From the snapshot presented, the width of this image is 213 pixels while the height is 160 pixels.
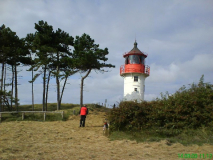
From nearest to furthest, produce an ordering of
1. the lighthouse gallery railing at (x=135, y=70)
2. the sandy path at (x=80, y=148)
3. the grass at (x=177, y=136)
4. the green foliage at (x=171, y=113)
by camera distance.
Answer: the sandy path at (x=80, y=148) → the grass at (x=177, y=136) → the green foliage at (x=171, y=113) → the lighthouse gallery railing at (x=135, y=70)

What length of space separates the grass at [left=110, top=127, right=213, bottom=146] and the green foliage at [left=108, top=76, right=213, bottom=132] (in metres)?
0.24

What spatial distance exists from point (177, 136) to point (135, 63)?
46.0 ft

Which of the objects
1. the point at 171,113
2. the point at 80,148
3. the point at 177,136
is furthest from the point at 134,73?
the point at 80,148

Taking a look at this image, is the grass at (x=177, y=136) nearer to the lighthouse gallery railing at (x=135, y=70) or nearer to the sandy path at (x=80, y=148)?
the sandy path at (x=80, y=148)

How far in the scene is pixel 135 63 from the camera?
23578 mm

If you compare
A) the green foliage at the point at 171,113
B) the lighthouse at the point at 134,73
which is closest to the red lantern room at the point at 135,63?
the lighthouse at the point at 134,73

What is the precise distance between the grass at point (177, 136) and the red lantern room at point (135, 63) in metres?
12.6

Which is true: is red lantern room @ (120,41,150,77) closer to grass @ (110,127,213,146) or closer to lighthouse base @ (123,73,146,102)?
lighthouse base @ (123,73,146,102)

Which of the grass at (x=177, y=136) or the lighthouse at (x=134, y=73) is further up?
the lighthouse at (x=134, y=73)

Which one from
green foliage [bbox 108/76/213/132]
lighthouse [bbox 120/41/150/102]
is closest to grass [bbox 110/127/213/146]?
green foliage [bbox 108/76/213/132]

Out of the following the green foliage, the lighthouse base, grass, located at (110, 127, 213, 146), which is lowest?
grass, located at (110, 127, 213, 146)

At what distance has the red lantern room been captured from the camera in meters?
23.3

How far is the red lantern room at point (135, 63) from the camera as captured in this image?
23328 mm

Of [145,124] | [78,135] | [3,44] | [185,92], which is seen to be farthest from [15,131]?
[3,44]
